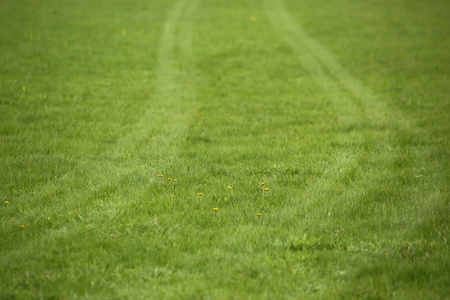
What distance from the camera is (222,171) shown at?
6695 mm

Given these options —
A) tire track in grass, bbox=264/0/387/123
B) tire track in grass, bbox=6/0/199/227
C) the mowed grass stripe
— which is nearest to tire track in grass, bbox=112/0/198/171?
tire track in grass, bbox=6/0/199/227

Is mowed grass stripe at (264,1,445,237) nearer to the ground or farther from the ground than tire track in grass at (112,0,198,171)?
nearer to the ground

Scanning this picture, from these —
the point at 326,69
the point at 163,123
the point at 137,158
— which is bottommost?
the point at 137,158

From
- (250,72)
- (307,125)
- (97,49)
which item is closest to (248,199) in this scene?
(307,125)

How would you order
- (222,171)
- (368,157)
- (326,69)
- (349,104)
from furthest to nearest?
(326,69), (349,104), (368,157), (222,171)

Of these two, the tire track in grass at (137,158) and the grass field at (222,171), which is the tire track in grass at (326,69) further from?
the tire track in grass at (137,158)

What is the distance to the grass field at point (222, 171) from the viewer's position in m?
4.28

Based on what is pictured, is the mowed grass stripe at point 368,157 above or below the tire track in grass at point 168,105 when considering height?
below

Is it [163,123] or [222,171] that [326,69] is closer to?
[163,123]

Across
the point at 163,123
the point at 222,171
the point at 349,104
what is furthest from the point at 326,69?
the point at 222,171

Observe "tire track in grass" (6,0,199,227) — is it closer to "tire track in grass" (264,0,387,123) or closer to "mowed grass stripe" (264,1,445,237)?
"mowed grass stripe" (264,1,445,237)

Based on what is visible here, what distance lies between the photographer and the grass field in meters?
4.28

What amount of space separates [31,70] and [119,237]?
28.6 feet

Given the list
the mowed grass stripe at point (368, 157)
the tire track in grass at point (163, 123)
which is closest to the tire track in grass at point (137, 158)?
the tire track in grass at point (163, 123)
